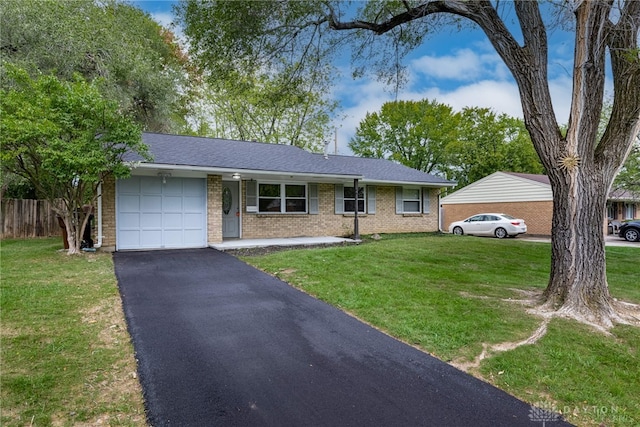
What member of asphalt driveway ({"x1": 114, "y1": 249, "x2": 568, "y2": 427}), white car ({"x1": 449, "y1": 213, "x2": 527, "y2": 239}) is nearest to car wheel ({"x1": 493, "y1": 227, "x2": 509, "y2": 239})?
white car ({"x1": 449, "y1": 213, "x2": 527, "y2": 239})

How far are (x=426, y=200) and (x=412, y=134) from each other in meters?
16.6

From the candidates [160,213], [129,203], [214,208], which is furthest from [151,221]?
[214,208]

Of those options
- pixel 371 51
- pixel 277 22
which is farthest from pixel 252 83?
pixel 371 51

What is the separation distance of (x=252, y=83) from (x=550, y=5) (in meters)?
6.03

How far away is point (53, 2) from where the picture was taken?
515 inches

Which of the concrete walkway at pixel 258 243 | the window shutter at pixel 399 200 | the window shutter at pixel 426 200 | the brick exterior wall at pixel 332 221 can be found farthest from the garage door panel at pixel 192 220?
the window shutter at pixel 426 200

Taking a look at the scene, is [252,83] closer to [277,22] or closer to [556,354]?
[277,22]

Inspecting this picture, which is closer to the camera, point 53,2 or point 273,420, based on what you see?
point 273,420

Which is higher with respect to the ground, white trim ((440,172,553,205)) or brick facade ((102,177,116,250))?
white trim ((440,172,553,205))

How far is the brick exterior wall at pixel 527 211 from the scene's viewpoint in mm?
19628

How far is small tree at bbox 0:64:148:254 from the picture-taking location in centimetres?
800

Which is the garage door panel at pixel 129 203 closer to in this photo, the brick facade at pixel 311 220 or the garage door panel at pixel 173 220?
the brick facade at pixel 311 220

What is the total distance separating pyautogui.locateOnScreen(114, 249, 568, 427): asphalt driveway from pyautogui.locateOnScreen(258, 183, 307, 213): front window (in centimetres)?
809

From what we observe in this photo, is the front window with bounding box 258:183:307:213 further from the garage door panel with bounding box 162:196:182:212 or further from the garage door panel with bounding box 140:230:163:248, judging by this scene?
the garage door panel with bounding box 140:230:163:248
